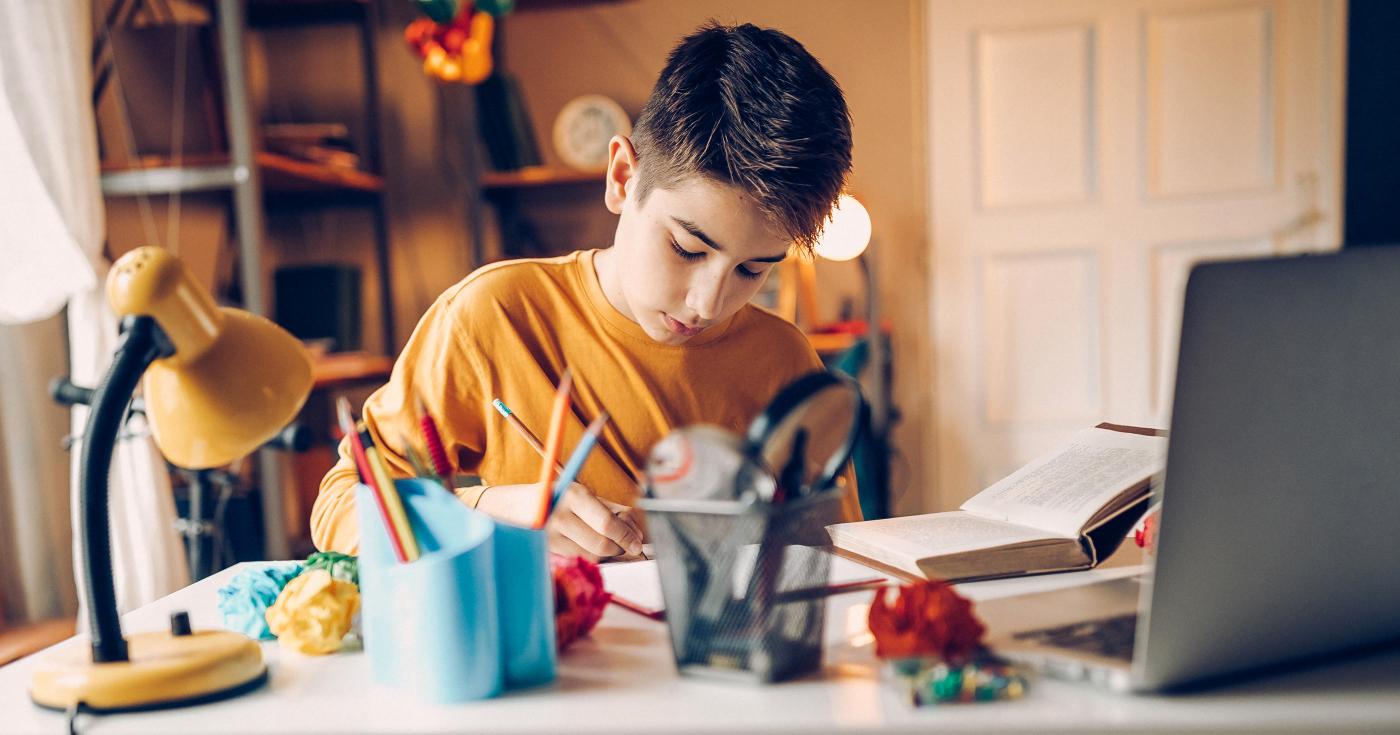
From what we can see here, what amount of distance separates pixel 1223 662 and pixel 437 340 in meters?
0.84

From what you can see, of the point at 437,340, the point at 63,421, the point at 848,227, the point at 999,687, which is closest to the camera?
the point at 999,687

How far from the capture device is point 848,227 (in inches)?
75.2

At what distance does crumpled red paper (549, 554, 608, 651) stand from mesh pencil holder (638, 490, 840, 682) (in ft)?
0.28

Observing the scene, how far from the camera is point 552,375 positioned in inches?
44.9

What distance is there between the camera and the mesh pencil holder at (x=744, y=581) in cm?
49

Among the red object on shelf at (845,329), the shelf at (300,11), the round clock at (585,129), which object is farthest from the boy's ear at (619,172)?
the shelf at (300,11)

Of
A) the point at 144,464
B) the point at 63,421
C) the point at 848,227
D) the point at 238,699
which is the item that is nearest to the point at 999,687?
Result: the point at 238,699

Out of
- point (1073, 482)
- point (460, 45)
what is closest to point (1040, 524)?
point (1073, 482)

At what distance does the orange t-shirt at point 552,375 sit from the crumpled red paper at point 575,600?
17.6 inches

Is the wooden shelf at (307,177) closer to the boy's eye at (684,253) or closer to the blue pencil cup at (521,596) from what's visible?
the boy's eye at (684,253)

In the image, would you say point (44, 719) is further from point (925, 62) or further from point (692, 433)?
point (925, 62)

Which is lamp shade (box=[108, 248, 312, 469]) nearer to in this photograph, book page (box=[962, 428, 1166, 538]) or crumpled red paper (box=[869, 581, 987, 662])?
crumpled red paper (box=[869, 581, 987, 662])

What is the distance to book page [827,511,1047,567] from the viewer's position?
28.9 inches

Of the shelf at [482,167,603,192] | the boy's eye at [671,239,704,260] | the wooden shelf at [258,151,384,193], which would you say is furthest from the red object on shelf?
the boy's eye at [671,239,704,260]
